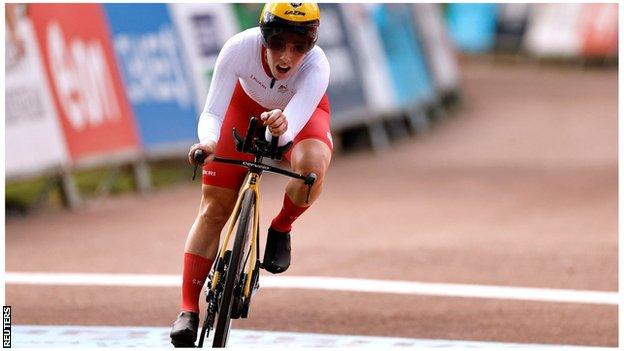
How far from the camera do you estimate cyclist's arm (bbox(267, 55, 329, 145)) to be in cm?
649

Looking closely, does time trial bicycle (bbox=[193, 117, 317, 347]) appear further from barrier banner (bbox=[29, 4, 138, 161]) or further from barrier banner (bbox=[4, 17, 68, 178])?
barrier banner (bbox=[29, 4, 138, 161])

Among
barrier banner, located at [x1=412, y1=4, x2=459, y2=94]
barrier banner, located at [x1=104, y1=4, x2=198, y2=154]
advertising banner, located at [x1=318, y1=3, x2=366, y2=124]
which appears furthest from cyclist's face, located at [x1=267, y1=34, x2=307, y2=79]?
barrier banner, located at [x1=412, y1=4, x2=459, y2=94]

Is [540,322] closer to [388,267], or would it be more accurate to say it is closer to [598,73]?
[388,267]

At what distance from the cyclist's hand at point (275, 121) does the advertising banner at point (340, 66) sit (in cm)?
1244

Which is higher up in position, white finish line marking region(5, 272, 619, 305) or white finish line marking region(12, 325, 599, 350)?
white finish line marking region(12, 325, 599, 350)

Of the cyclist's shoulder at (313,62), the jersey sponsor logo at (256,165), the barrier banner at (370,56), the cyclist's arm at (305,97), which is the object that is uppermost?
the cyclist's shoulder at (313,62)

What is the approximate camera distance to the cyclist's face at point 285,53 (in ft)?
21.2

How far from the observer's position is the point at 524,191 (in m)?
16.4

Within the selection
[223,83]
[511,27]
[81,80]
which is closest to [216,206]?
[223,83]

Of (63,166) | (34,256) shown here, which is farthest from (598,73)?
(34,256)

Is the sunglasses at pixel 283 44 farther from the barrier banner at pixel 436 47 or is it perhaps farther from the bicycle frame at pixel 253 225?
the barrier banner at pixel 436 47

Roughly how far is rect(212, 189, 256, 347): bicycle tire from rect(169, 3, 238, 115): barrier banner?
30.1ft

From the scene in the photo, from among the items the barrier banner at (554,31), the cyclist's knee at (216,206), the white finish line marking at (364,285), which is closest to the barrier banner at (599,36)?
the barrier banner at (554,31)

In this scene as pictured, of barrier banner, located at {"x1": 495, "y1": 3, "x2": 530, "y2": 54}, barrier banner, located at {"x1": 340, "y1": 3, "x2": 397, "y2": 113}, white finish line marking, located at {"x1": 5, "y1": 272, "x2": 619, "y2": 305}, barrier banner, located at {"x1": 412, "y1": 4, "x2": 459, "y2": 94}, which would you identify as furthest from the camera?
barrier banner, located at {"x1": 495, "y1": 3, "x2": 530, "y2": 54}
